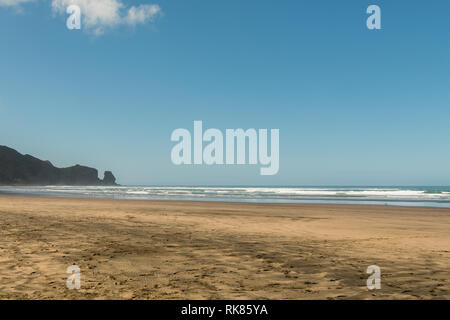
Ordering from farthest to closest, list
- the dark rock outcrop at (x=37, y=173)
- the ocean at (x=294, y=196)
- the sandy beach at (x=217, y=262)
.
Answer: the dark rock outcrop at (x=37, y=173) → the ocean at (x=294, y=196) → the sandy beach at (x=217, y=262)

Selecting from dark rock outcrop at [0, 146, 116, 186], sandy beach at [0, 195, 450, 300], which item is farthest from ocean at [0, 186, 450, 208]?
dark rock outcrop at [0, 146, 116, 186]

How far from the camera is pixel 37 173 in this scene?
165750mm

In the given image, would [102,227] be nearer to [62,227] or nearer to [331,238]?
[62,227]

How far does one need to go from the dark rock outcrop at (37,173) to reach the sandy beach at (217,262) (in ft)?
522

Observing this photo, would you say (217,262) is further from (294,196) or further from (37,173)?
(37,173)

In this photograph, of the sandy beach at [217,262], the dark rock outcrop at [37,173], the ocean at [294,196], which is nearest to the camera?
the sandy beach at [217,262]

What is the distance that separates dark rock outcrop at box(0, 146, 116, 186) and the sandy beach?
159129 mm

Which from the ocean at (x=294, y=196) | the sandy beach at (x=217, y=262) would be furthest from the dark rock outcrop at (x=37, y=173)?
the sandy beach at (x=217, y=262)

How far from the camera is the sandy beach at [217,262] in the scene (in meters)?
5.53

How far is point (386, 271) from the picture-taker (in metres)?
6.95

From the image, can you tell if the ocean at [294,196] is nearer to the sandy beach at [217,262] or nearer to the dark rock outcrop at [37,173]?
the sandy beach at [217,262]
